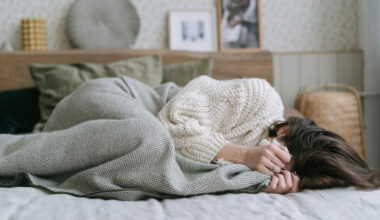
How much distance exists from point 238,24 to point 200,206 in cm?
222

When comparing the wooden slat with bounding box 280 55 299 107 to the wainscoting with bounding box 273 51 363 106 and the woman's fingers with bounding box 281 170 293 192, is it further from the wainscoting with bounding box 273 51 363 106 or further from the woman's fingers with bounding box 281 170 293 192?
the woman's fingers with bounding box 281 170 293 192

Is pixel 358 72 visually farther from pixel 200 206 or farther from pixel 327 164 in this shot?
pixel 200 206

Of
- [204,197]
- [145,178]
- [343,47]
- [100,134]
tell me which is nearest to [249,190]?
[204,197]

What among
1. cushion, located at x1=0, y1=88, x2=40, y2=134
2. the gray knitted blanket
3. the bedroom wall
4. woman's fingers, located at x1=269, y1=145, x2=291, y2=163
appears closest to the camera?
the gray knitted blanket

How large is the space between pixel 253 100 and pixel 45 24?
1.93 meters

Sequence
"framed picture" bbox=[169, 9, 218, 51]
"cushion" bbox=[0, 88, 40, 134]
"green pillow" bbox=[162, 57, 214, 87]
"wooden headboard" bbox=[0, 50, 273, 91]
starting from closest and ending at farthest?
"cushion" bbox=[0, 88, 40, 134], "green pillow" bbox=[162, 57, 214, 87], "wooden headboard" bbox=[0, 50, 273, 91], "framed picture" bbox=[169, 9, 218, 51]

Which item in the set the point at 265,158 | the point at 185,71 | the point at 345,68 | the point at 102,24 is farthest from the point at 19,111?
the point at 345,68

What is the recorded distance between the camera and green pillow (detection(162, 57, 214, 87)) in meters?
2.20

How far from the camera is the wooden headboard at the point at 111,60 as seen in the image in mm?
2445

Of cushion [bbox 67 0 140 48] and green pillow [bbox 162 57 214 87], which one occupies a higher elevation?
cushion [bbox 67 0 140 48]

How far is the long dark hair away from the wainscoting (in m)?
1.91

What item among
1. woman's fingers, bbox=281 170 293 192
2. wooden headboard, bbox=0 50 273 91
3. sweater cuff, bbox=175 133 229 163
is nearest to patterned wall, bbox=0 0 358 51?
wooden headboard, bbox=0 50 273 91

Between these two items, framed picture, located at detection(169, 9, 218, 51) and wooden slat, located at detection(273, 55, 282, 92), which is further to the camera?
wooden slat, located at detection(273, 55, 282, 92)

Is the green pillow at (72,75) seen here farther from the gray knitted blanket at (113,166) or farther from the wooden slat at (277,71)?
the wooden slat at (277,71)
